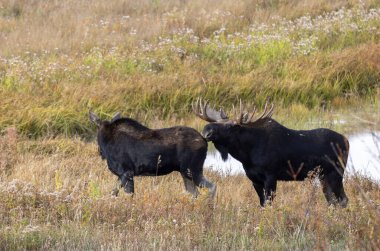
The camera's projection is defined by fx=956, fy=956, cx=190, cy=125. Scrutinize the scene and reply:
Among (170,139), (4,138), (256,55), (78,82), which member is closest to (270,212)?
(170,139)

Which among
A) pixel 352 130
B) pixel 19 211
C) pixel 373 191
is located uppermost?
pixel 19 211

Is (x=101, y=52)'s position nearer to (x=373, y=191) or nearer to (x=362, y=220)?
(x=373, y=191)

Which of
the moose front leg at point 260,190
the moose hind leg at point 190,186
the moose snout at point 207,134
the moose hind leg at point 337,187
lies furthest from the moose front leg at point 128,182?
the moose hind leg at point 337,187

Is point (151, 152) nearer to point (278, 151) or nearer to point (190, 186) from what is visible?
point (190, 186)

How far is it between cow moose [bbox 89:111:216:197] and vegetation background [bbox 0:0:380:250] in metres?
0.31

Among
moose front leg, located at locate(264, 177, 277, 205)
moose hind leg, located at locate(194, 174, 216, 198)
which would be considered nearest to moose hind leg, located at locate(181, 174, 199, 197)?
moose hind leg, located at locate(194, 174, 216, 198)

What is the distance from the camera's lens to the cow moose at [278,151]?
29.2 feet

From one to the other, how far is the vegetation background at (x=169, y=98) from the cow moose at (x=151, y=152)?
0.31 metres

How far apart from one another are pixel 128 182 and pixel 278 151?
1.44 meters

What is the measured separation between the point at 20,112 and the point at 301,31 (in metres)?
7.05

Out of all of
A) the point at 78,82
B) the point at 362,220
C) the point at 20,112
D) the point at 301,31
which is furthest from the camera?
the point at 301,31

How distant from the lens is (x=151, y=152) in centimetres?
909

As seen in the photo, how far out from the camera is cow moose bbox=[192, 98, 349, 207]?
29.2 ft

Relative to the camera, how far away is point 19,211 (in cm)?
780
